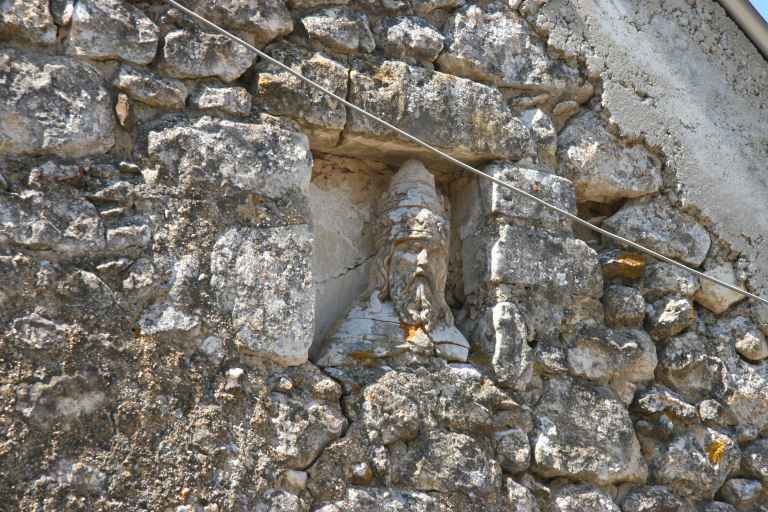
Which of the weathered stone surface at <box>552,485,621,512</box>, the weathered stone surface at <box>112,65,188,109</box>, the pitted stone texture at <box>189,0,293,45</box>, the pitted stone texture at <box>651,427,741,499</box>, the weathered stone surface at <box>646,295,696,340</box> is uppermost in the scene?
the pitted stone texture at <box>189,0,293,45</box>

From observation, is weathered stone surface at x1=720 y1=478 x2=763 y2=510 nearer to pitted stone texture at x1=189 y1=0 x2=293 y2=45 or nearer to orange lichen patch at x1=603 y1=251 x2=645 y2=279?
orange lichen patch at x1=603 y1=251 x2=645 y2=279

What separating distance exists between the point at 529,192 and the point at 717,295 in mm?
815

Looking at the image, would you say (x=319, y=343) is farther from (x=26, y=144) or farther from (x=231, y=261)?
(x=26, y=144)

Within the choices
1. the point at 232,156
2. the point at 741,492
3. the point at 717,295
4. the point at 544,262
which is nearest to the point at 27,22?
the point at 232,156

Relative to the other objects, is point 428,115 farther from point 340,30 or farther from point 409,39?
point 340,30

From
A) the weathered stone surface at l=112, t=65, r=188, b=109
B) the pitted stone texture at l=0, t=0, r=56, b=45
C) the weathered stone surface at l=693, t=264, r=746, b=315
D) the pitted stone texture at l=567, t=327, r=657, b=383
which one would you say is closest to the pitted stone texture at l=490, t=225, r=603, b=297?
the pitted stone texture at l=567, t=327, r=657, b=383

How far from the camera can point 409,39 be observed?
3.27m

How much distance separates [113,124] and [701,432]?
213cm

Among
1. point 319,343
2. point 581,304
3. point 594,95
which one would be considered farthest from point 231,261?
point 594,95

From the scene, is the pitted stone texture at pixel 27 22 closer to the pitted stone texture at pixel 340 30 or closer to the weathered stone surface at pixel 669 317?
the pitted stone texture at pixel 340 30

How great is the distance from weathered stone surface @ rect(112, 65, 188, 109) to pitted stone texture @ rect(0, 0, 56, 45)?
0.20 m

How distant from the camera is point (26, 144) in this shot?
102 inches

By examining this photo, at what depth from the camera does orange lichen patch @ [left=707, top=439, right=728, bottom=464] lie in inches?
135

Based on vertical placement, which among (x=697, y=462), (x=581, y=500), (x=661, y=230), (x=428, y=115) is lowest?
(x=581, y=500)
